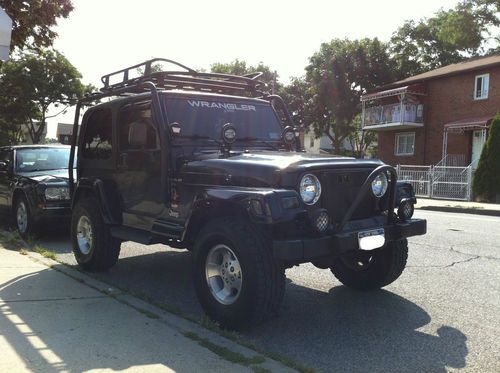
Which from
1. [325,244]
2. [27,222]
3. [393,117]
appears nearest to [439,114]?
[393,117]

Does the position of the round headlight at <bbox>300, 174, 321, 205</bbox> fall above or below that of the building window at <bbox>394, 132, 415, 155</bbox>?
below

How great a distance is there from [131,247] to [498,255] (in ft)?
18.7

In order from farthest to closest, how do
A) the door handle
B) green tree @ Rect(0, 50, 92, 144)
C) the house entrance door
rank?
green tree @ Rect(0, 50, 92, 144)
the house entrance door
the door handle

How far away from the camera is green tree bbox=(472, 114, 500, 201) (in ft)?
66.2

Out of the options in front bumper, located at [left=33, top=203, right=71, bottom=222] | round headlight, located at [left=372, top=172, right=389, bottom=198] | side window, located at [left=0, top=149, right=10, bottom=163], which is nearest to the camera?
round headlight, located at [left=372, top=172, right=389, bottom=198]

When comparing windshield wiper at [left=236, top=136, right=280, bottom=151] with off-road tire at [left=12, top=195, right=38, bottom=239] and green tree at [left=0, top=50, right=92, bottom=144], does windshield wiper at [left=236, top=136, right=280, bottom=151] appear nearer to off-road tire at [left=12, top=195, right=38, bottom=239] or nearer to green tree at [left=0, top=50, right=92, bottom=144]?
off-road tire at [left=12, top=195, right=38, bottom=239]

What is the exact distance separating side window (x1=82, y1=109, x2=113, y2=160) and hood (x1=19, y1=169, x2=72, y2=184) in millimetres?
2062

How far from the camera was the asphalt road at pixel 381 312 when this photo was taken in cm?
388

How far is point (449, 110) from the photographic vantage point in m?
29.2

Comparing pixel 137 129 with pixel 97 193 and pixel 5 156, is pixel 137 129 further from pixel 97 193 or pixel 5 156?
pixel 5 156

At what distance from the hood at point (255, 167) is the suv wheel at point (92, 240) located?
1.78 m

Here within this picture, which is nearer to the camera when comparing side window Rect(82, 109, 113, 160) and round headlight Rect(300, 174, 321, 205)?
round headlight Rect(300, 174, 321, 205)

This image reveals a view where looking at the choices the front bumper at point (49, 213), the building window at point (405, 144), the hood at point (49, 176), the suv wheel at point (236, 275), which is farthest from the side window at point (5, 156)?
the building window at point (405, 144)

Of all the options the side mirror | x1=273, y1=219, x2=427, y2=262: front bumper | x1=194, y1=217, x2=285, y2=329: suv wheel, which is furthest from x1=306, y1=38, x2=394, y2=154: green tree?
x1=194, y1=217, x2=285, y2=329: suv wheel
